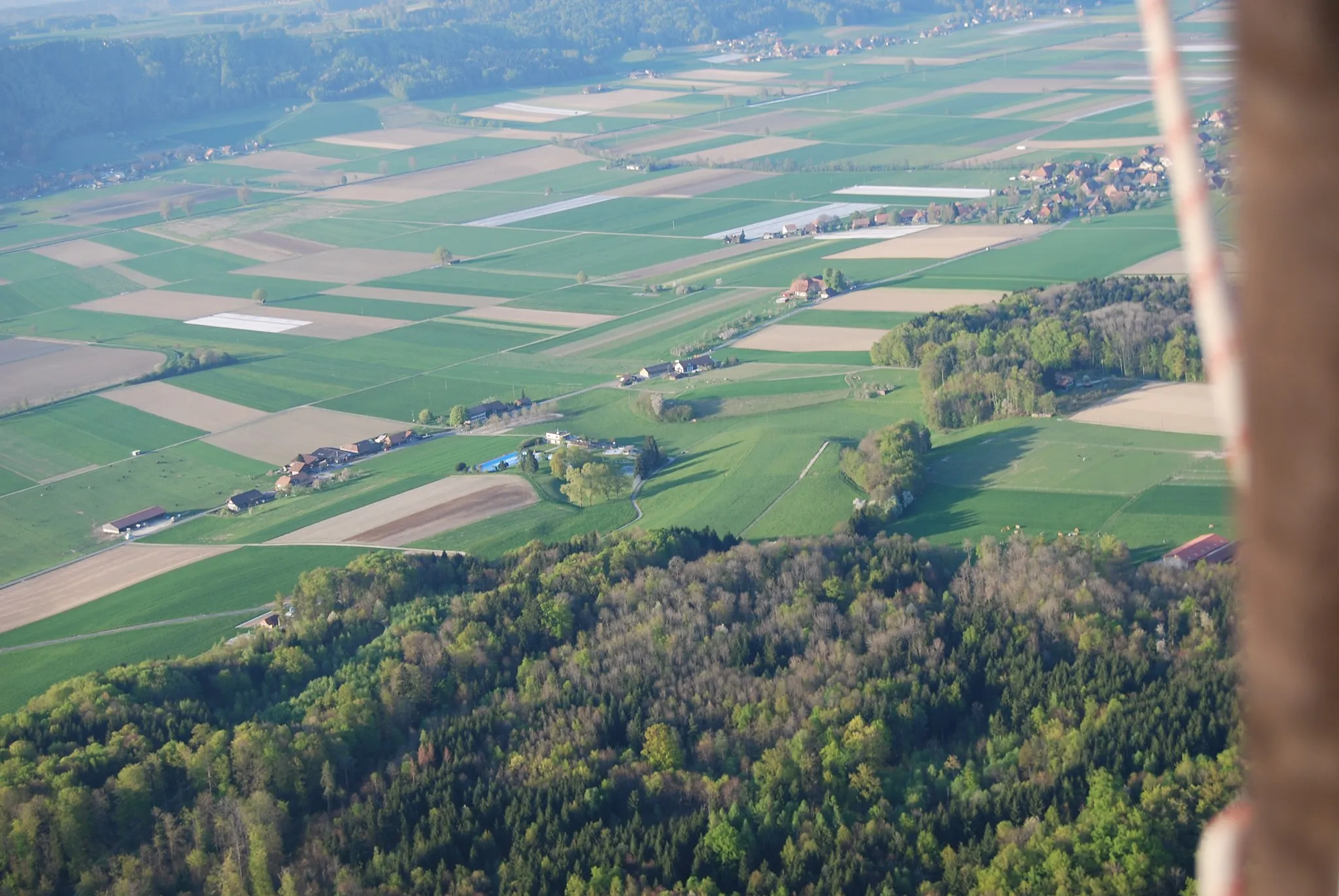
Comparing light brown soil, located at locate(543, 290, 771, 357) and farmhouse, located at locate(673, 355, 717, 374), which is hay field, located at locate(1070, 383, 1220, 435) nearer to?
farmhouse, located at locate(673, 355, 717, 374)

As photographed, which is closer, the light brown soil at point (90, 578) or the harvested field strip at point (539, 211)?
the light brown soil at point (90, 578)

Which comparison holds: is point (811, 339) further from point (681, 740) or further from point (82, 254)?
point (82, 254)

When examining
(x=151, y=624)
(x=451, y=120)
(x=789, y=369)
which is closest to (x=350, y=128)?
(x=451, y=120)

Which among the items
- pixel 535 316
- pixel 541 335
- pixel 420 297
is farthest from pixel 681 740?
pixel 420 297

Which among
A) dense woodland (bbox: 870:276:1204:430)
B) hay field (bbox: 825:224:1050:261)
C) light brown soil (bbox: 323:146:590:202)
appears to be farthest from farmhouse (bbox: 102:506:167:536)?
light brown soil (bbox: 323:146:590:202)

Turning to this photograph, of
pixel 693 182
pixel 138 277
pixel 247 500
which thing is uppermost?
pixel 138 277

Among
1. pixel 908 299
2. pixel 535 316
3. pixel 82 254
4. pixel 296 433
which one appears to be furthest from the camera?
pixel 82 254

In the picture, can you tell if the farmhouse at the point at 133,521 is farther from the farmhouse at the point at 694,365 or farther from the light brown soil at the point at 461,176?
the light brown soil at the point at 461,176

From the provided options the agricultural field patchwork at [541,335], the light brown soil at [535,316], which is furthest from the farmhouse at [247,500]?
the light brown soil at [535,316]
